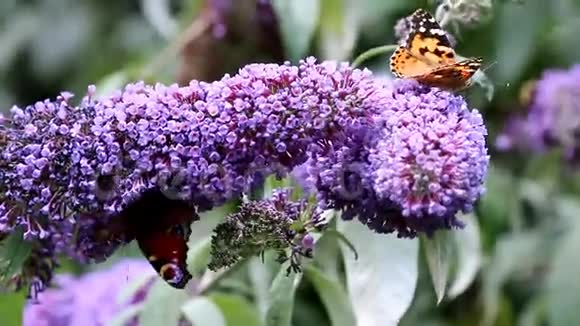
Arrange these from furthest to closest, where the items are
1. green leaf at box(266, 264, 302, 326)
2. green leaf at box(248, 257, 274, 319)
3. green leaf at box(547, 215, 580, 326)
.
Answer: green leaf at box(547, 215, 580, 326), green leaf at box(248, 257, 274, 319), green leaf at box(266, 264, 302, 326)

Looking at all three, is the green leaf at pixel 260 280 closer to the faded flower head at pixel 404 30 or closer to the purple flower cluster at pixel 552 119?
the faded flower head at pixel 404 30

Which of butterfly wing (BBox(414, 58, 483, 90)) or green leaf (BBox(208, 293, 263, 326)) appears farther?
green leaf (BBox(208, 293, 263, 326))

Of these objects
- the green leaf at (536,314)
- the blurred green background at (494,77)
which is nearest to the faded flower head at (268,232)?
the blurred green background at (494,77)

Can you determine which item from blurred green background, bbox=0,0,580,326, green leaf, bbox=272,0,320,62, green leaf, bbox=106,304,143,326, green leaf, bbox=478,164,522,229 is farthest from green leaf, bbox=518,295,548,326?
green leaf, bbox=106,304,143,326

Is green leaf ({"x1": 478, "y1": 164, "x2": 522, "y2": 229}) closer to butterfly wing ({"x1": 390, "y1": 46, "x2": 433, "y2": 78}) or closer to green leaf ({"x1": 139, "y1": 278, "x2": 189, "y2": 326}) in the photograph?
green leaf ({"x1": 139, "y1": 278, "x2": 189, "y2": 326})

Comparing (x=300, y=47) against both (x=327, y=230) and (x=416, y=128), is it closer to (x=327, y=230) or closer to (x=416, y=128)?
(x=327, y=230)

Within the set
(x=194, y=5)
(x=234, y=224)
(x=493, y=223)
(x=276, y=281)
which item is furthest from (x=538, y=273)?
(x=234, y=224)

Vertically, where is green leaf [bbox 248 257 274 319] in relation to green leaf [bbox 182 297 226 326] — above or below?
above
